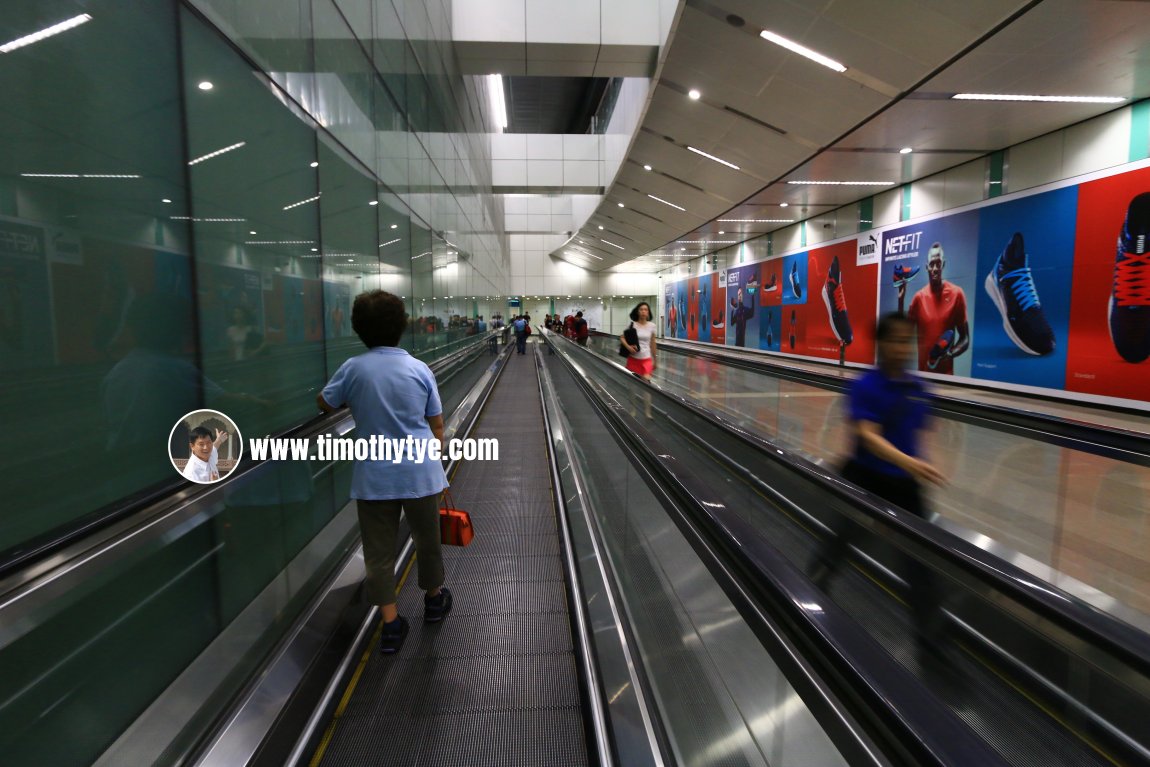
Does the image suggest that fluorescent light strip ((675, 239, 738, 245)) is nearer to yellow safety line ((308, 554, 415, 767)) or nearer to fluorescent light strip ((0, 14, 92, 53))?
yellow safety line ((308, 554, 415, 767))

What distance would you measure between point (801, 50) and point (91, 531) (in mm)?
9506

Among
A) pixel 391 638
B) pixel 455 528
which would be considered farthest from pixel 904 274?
pixel 391 638

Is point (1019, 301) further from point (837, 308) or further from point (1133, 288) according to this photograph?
point (837, 308)

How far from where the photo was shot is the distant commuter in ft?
8.96

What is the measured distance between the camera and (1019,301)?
10.7 m

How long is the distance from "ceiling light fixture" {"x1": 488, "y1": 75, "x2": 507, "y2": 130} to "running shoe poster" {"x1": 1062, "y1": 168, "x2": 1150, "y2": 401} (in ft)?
67.3

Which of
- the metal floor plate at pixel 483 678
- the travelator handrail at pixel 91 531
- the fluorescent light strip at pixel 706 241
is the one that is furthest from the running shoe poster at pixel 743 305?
the travelator handrail at pixel 91 531

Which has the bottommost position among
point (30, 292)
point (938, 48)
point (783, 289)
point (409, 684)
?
point (409, 684)

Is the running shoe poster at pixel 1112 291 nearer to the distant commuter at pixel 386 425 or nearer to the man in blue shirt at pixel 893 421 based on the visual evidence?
the man in blue shirt at pixel 893 421

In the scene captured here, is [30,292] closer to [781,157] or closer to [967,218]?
[781,157]

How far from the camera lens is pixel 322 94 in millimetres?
4793

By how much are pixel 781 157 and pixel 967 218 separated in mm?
4043

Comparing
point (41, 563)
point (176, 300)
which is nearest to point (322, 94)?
point (176, 300)

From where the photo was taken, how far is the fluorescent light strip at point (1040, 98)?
28.0 ft
